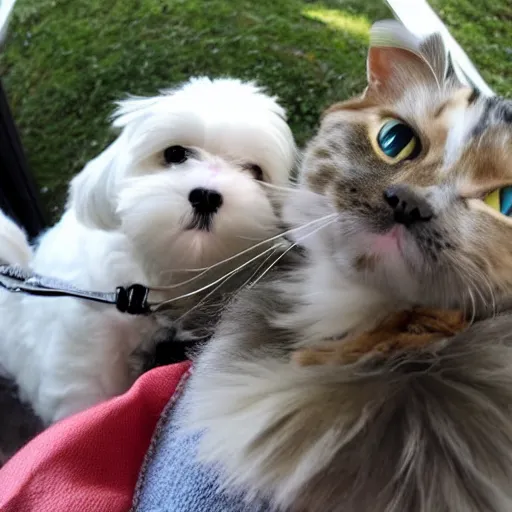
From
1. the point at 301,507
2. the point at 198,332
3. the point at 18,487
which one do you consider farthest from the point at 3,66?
the point at 301,507

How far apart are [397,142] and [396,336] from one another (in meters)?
0.16

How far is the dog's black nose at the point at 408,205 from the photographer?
438mm

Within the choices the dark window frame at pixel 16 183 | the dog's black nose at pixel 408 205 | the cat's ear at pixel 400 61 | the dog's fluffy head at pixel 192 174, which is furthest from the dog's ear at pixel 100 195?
the dog's black nose at pixel 408 205

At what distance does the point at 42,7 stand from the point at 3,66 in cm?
15

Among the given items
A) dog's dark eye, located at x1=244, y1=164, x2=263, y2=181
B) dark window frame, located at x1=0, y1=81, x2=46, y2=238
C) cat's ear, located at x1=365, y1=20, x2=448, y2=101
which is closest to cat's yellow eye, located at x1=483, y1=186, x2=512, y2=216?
cat's ear, located at x1=365, y1=20, x2=448, y2=101

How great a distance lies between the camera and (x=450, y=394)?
1.53 ft

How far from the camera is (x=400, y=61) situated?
0.62 metres

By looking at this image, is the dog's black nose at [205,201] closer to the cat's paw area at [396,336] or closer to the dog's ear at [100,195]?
the dog's ear at [100,195]

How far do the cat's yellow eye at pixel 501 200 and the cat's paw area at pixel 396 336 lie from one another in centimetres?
9

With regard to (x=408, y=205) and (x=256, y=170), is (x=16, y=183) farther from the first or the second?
(x=408, y=205)

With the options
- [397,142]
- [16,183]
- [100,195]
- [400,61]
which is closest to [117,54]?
[16,183]

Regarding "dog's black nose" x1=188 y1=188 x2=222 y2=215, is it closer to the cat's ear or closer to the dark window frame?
the cat's ear

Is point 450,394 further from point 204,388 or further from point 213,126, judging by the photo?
point 213,126

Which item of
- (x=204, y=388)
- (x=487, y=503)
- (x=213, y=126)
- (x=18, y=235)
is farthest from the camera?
(x=18, y=235)
